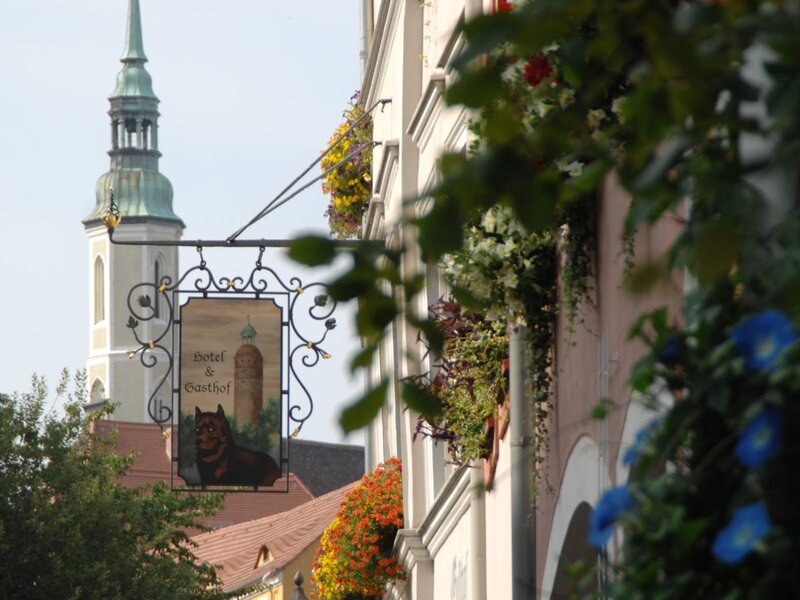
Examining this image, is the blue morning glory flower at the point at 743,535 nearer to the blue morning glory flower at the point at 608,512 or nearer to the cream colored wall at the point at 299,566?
the blue morning glory flower at the point at 608,512

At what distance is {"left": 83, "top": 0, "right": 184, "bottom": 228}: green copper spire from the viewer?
4505 inches

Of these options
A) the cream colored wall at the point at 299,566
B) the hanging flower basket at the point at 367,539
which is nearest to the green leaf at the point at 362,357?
the hanging flower basket at the point at 367,539

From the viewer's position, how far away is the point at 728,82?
2.36 metres

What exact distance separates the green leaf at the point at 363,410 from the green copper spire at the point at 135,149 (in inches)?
4435

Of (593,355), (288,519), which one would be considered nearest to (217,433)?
(593,355)

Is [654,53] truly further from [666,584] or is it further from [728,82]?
[666,584]

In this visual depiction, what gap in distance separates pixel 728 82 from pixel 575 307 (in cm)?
373

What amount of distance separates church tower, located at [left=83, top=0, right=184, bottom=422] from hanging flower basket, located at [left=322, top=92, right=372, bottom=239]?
96049 millimetres

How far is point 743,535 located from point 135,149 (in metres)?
116

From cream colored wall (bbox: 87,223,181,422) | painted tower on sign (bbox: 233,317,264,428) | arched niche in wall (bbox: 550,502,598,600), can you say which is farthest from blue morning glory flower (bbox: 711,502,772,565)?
cream colored wall (bbox: 87,223,181,422)

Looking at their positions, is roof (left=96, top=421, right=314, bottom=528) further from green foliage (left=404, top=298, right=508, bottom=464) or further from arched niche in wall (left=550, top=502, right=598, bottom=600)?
arched niche in wall (left=550, top=502, right=598, bottom=600)

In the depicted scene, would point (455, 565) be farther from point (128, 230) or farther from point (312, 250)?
point (128, 230)

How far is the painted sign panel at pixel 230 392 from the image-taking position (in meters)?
14.2

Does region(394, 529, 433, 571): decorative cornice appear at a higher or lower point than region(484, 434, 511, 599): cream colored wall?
higher
